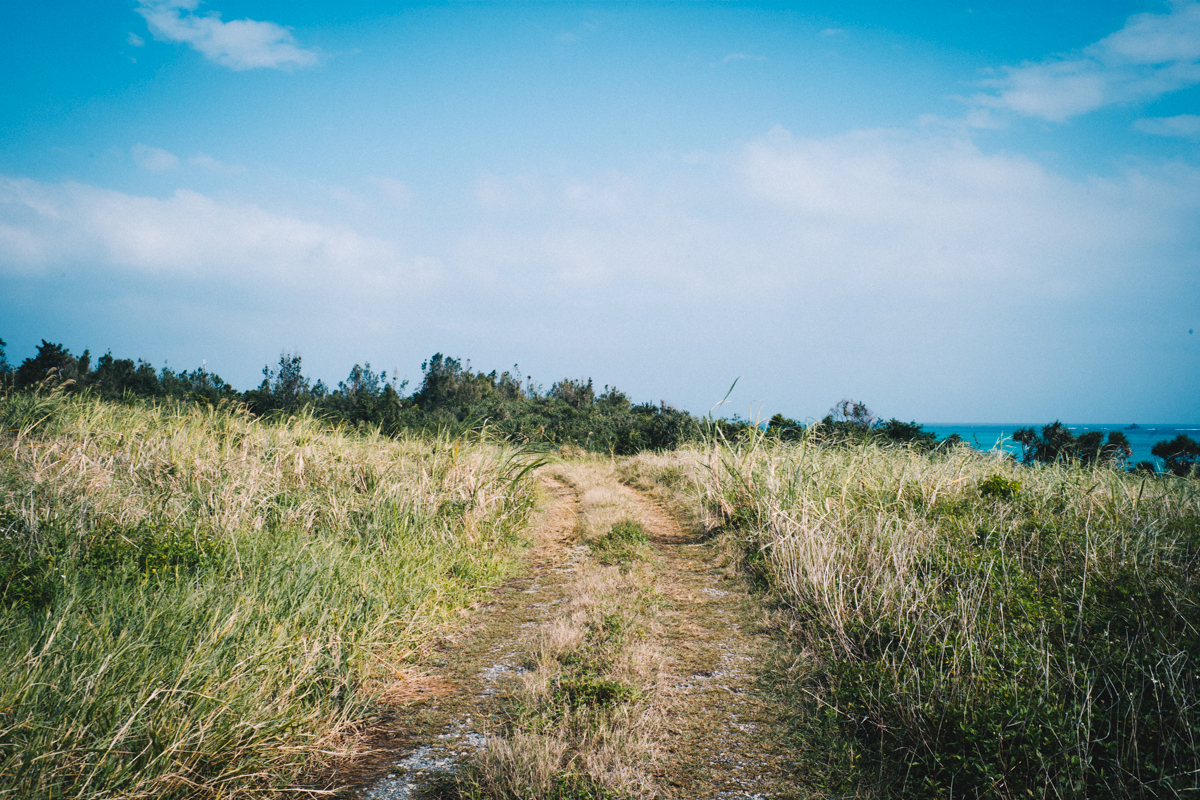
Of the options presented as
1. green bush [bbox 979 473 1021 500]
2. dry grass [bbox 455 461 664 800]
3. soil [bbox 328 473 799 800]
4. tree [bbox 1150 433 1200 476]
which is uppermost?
tree [bbox 1150 433 1200 476]

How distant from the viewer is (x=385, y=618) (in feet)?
12.3

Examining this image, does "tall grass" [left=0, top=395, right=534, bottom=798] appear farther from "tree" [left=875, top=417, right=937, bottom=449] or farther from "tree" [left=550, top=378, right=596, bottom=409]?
"tree" [left=550, top=378, right=596, bottom=409]

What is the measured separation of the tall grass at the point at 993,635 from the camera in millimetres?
2332

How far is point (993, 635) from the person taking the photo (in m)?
3.10

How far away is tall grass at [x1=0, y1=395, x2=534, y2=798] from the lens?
2084mm

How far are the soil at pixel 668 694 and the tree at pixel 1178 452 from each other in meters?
11.0

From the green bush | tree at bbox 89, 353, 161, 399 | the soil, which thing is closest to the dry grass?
the soil

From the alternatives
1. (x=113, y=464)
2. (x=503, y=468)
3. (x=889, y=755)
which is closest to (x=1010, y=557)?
(x=889, y=755)

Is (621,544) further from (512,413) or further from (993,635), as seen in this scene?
(512,413)

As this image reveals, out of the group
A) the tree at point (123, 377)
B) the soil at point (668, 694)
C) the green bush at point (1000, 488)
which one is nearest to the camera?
the soil at point (668, 694)

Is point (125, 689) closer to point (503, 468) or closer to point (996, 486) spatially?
point (503, 468)

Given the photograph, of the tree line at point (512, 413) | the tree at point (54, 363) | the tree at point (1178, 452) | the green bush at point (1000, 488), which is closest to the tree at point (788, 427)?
the tree line at point (512, 413)

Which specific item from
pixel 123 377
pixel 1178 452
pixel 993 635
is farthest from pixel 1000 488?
pixel 123 377

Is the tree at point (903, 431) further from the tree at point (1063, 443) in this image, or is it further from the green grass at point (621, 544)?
the green grass at point (621, 544)
